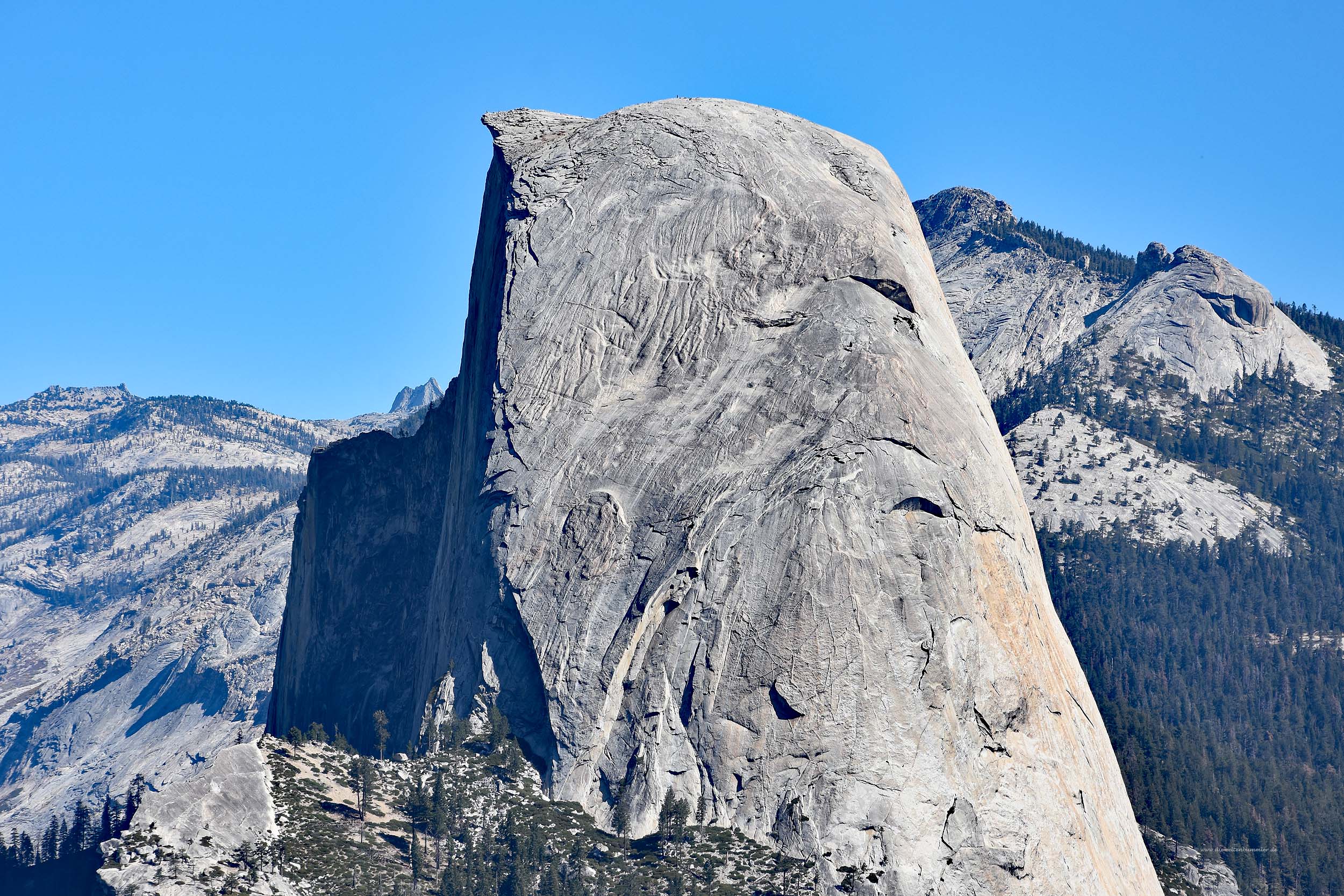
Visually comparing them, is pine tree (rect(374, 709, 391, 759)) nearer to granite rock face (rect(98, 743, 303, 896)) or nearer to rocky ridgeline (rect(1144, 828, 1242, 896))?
granite rock face (rect(98, 743, 303, 896))

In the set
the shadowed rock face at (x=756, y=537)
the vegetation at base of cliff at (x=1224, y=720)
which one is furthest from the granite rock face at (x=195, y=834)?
the vegetation at base of cliff at (x=1224, y=720)

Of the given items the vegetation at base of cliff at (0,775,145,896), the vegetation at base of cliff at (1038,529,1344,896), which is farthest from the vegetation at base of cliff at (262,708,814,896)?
the vegetation at base of cliff at (1038,529,1344,896)

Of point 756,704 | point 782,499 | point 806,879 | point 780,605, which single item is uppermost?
point 782,499

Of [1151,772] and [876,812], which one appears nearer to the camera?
[876,812]

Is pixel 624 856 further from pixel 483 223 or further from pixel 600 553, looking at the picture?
pixel 483 223

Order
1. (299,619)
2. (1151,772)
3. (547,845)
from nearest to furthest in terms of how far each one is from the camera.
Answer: (547,845)
(299,619)
(1151,772)

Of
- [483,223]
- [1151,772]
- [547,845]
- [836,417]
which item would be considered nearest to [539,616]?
[547,845]

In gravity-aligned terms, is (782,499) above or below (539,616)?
above
